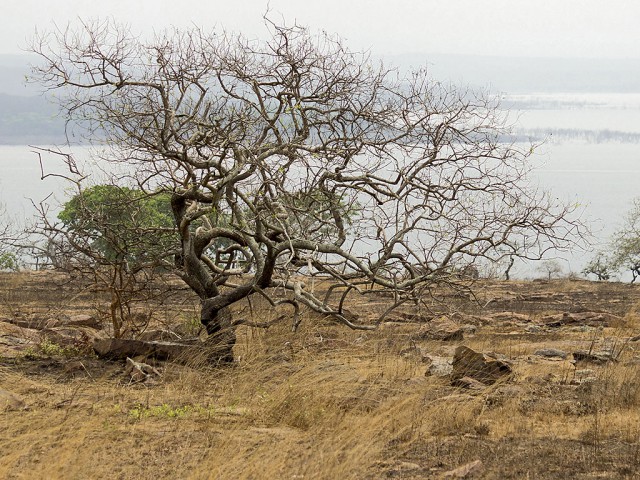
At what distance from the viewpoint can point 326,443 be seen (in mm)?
6414

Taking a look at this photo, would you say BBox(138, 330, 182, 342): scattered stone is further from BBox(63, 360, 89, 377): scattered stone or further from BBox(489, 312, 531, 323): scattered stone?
BBox(489, 312, 531, 323): scattered stone

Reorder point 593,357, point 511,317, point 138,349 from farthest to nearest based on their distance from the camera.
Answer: point 511,317 < point 593,357 < point 138,349

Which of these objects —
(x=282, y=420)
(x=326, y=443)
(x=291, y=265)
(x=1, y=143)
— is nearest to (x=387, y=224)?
(x=291, y=265)

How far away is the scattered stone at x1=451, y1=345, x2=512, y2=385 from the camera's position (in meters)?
9.17

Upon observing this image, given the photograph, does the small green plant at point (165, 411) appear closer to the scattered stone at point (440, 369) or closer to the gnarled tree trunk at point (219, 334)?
the gnarled tree trunk at point (219, 334)

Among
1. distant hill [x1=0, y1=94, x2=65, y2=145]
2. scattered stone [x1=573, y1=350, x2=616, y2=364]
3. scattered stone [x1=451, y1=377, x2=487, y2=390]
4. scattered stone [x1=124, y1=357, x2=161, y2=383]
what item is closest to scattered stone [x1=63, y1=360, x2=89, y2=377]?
scattered stone [x1=124, y1=357, x2=161, y2=383]

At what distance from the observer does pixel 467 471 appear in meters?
5.95

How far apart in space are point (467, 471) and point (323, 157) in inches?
242

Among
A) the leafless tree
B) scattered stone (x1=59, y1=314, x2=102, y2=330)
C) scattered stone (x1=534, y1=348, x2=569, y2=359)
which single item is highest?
the leafless tree

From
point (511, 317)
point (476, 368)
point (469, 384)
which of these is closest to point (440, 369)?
point (476, 368)

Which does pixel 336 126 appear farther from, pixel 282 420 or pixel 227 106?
pixel 282 420

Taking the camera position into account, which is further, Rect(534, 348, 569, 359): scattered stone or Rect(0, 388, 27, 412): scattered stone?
Rect(534, 348, 569, 359): scattered stone

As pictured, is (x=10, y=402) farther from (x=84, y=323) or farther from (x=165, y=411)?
(x=84, y=323)

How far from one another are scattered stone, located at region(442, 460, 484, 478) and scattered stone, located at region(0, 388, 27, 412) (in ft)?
12.4
